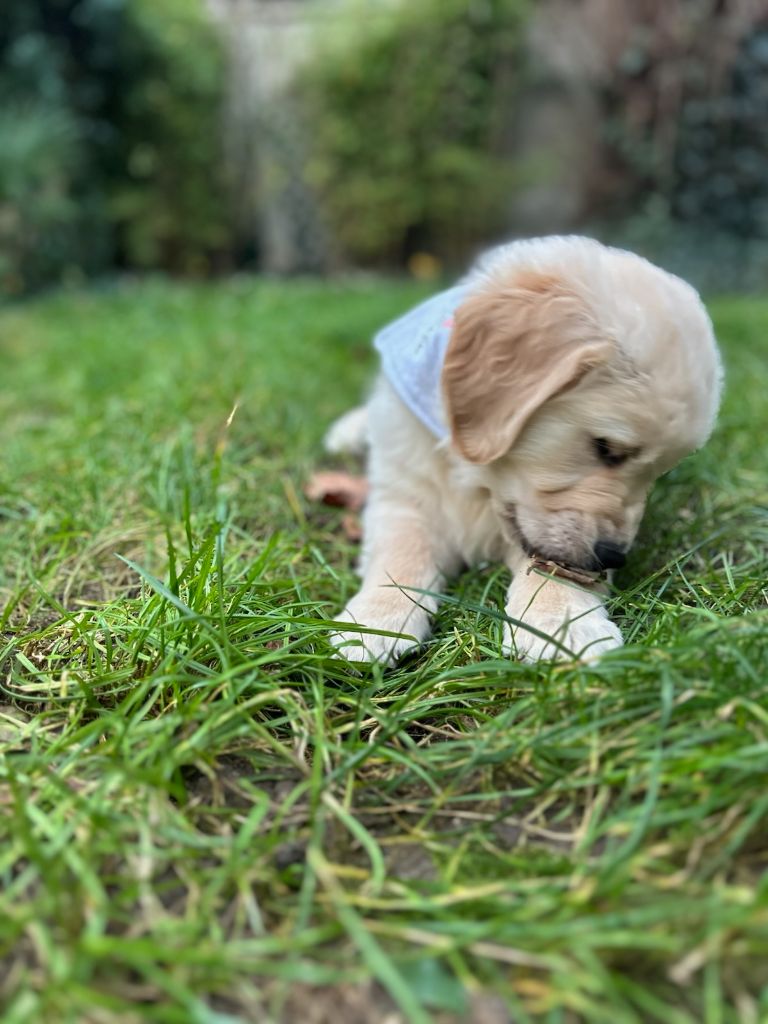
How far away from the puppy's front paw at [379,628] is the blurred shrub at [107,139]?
5.74m

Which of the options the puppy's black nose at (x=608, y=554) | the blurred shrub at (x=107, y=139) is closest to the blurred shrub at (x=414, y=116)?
the blurred shrub at (x=107, y=139)

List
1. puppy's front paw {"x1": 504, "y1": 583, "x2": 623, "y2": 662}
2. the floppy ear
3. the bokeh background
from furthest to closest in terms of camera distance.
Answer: the bokeh background < the floppy ear < puppy's front paw {"x1": 504, "y1": 583, "x2": 623, "y2": 662}

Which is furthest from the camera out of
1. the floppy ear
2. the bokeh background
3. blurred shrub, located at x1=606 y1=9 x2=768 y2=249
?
blurred shrub, located at x1=606 y1=9 x2=768 y2=249

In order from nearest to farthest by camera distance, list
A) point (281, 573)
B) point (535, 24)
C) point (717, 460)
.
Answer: point (281, 573) < point (717, 460) < point (535, 24)

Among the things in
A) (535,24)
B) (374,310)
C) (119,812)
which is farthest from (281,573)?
(535,24)

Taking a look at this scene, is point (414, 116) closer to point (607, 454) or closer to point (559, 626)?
point (607, 454)

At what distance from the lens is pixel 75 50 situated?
26.9ft

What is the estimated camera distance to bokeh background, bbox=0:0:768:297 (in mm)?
9102

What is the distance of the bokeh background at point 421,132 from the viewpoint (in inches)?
358

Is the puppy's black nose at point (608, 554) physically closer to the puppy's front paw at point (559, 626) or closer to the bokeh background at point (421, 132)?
the puppy's front paw at point (559, 626)

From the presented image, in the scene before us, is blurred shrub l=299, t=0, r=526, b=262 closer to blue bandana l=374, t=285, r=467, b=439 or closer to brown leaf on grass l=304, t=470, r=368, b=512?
brown leaf on grass l=304, t=470, r=368, b=512

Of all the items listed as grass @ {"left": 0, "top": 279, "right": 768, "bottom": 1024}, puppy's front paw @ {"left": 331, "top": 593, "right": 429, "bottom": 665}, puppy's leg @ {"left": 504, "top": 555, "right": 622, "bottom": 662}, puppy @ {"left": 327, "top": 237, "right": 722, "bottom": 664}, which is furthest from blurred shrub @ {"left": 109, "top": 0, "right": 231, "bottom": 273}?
puppy's leg @ {"left": 504, "top": 555, "right": 622, "bottom": 662}

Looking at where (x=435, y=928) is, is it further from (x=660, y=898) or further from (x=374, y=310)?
(x=374, y=310)

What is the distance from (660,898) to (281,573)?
1.35 meters
